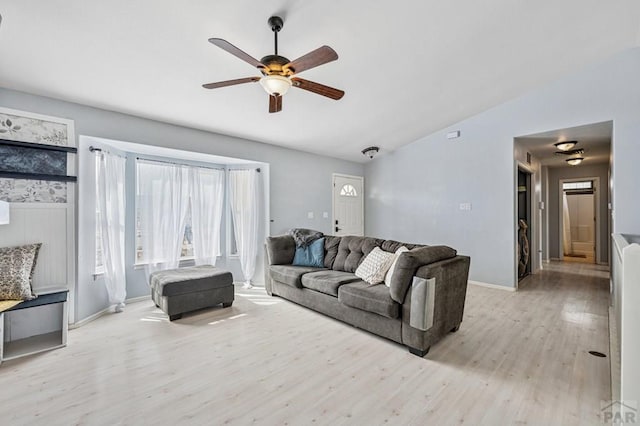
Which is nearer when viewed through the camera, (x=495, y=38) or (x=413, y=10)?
(x=413, y=10)

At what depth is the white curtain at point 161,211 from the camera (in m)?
4.22

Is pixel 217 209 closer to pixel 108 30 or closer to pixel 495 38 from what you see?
pixel 108 30

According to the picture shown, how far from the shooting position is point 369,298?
112 inches

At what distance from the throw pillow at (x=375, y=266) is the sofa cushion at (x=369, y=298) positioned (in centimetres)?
9

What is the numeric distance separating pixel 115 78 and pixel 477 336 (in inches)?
175

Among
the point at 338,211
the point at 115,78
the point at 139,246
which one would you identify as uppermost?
the point at 115,78

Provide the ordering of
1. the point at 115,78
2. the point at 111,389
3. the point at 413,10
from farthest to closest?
1. the point at 115,78
2. the point at 413,10
3. the point at 111,389

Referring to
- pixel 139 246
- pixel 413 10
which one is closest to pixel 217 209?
pixel 139 246

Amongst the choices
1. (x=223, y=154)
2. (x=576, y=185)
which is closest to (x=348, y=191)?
(x=223, y=154)

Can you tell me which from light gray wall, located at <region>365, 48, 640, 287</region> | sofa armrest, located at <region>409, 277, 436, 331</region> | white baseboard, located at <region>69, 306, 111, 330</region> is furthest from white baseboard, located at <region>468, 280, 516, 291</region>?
white baseboard, located at <region>69, 306, 111, 330</region>

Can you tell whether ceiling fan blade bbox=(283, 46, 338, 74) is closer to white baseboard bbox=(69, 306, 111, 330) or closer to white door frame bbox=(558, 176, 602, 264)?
white baseboard bbox=(69, 306, 111, 330)

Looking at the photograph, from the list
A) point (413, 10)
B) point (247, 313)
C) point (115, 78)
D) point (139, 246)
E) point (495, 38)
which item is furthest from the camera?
point (139, 246)

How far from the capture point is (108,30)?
7.47ft

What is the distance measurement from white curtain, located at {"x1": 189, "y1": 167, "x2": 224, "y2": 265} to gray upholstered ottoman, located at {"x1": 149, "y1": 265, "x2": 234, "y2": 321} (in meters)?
0.82
